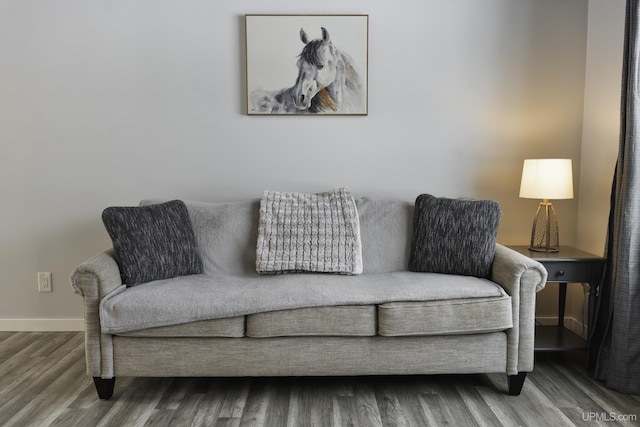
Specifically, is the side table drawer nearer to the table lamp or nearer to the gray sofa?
the table lamp

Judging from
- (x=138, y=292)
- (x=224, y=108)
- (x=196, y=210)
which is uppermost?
(x=224, y=108)

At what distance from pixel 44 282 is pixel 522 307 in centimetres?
283

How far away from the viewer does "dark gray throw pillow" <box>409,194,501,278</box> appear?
2.78 metres

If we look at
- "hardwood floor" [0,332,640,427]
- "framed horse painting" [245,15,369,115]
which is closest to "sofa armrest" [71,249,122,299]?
"hardwood floor" [0,332,640,427]

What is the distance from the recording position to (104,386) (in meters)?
2.51

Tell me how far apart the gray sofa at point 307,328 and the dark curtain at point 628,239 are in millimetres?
441

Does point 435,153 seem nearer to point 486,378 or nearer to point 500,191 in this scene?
point 500,191

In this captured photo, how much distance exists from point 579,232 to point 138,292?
104 inches

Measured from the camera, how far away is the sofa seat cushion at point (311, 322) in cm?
245

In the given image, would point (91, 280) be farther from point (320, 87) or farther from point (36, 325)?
point (320, 87)

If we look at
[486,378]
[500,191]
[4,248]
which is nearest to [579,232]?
[500,191]

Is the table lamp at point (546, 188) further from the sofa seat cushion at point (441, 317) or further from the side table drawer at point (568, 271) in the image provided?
the sofa seat cushion at point (441, 317)

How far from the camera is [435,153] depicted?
11.3 ft

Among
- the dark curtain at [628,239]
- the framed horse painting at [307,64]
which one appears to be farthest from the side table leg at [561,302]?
the framed horse painting at [307,64]
